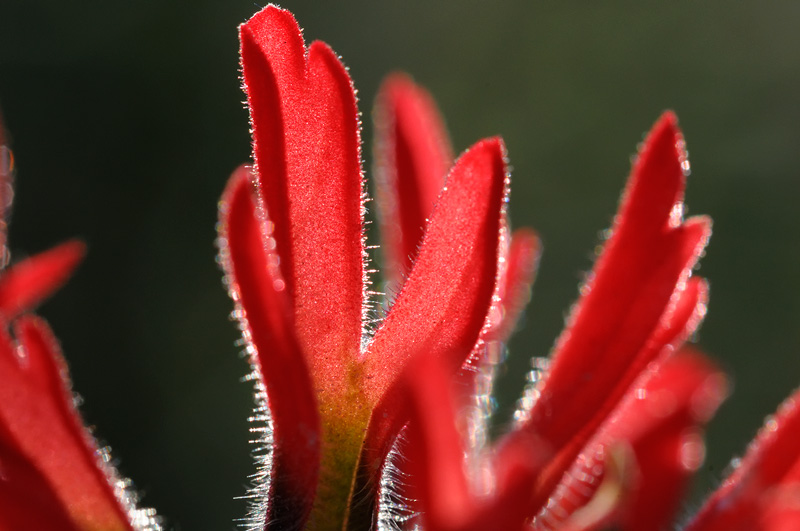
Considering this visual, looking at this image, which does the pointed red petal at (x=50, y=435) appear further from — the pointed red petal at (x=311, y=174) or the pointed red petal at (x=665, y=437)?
the pointed red petal at (x=665, y=437)

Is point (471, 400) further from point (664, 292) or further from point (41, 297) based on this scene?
point (41, 297)

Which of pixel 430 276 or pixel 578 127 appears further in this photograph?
pixel 578 127

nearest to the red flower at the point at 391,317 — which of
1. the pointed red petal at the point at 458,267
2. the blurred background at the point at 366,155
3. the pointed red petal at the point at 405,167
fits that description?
the pointed red petal at the point at 458,267

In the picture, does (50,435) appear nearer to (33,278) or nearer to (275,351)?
(275,351)

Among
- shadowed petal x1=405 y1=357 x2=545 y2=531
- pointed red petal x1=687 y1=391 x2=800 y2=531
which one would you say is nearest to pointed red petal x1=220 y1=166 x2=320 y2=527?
shadowed petal x1=405 y1=357 x2=545 y2=531

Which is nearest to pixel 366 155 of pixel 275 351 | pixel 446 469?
pixel 275 351

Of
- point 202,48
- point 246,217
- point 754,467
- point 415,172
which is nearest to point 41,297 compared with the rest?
point 415,172
